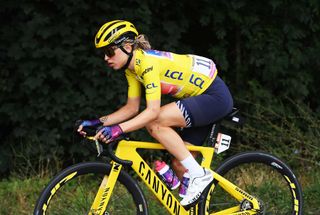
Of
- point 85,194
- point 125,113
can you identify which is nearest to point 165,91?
point 125,113

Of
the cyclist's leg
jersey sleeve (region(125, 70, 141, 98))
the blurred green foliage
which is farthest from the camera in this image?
the blurred green foliage

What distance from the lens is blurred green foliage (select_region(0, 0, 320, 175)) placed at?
7.39 metres

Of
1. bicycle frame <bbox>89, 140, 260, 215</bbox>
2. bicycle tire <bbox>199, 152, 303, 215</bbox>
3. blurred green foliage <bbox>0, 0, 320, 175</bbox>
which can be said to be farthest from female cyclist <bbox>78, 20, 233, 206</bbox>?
blurred green foliage <bbox>0, 0, 320, 175</bbox>

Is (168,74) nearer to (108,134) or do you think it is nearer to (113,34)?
(113,34)

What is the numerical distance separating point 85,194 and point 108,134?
1.25 meters

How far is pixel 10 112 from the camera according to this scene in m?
7.67

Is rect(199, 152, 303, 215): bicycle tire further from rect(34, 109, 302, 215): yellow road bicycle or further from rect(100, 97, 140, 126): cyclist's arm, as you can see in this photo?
rect(100, 97, 140, 126): cyclist's arm

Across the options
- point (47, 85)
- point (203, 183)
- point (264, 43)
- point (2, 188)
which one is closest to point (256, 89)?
point (264, 43)

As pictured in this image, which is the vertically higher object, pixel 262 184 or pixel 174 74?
pixel 174 74

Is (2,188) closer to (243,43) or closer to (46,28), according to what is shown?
(46,28)

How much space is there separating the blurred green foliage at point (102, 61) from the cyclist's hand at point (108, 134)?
309 cm

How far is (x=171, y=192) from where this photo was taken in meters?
4.46

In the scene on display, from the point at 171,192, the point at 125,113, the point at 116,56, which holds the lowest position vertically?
the point at 171,192

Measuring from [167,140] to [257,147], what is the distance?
136 inches
